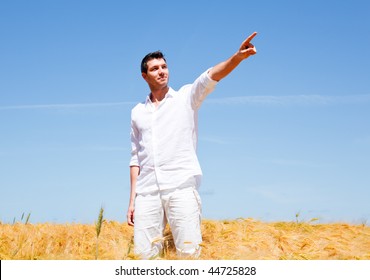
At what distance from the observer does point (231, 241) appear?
567 cm

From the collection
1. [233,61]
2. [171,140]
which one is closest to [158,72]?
[171,140]

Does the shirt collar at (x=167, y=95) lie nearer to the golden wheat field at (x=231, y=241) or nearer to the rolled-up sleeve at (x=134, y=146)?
the rolled-up sleeve at (x=134, y=146)

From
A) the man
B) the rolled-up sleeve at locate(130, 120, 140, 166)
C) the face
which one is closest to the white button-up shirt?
the man

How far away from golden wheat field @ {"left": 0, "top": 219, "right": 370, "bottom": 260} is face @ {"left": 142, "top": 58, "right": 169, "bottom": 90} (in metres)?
1.73

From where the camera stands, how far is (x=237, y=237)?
5.78 metres

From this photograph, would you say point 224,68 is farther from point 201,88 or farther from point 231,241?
point 231,241

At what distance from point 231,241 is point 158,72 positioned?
2.23 m

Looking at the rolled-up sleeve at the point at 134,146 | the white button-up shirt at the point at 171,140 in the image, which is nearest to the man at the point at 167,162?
the white button-up shirt at the point at 171,140

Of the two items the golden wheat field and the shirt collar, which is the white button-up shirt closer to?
the shirt collar

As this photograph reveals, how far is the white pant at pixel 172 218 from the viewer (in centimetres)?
466

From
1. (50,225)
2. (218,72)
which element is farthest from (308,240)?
(50,225)

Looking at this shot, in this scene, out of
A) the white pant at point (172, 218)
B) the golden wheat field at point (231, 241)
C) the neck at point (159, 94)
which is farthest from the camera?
the neck at point (159, 94)
